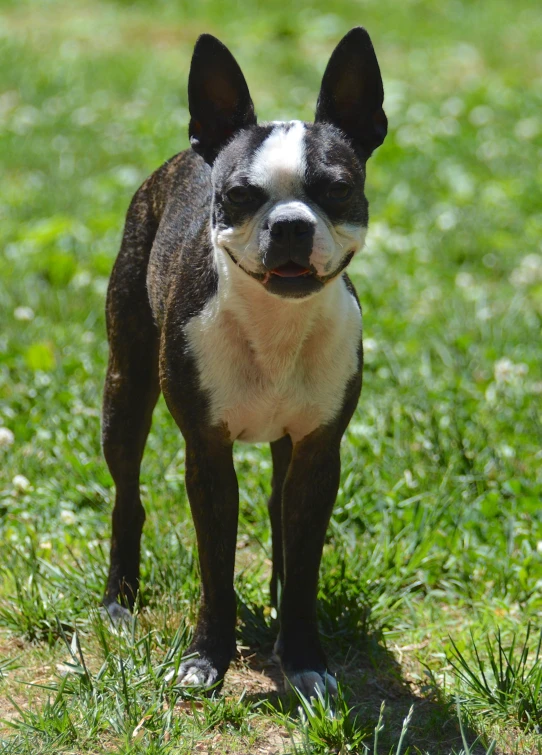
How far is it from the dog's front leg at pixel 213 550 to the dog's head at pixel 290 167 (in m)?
0.59

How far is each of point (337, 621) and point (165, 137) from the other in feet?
19.6

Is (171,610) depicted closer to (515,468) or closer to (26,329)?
(515,468)

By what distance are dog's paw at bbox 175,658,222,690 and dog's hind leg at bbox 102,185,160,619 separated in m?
0.46

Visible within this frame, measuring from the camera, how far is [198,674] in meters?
3.38

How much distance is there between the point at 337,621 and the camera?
3.76 meters

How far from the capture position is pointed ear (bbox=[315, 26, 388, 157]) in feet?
10.8

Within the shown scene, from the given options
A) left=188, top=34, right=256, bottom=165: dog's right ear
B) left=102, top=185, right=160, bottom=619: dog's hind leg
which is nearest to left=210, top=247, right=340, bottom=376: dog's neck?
left=188, top=34, right=256, bottom=165: dog's right ear

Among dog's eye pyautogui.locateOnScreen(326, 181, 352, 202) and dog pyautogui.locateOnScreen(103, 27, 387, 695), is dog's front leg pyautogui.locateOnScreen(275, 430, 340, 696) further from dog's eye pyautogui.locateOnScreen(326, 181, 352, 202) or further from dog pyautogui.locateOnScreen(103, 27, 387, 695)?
dog's eye pyautogui.locateOnScreen(326, 181, 352, 202)

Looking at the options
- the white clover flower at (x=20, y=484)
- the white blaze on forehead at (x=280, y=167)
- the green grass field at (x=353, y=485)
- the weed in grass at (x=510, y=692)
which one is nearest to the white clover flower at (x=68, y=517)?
the green grass field at (x=353, y=485)

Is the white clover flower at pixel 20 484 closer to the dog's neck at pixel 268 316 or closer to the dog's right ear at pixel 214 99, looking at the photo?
the dog's neck at pixel 268 316

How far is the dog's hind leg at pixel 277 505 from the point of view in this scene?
384cm

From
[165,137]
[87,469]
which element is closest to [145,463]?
[87,469]

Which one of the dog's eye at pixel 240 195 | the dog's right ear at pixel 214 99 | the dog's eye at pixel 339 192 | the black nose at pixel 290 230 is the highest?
the dog's right ear at pixel 214 99

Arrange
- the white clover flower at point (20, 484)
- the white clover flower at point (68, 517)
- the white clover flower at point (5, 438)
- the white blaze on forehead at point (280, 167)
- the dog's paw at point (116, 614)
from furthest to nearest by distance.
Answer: the white clover flower at point (5, 438)
the white clover flower at point (20, 484)
the white clover flower at point (68, 517)
the dog's paw at point (116, 614)
the white blaze on forehead at point (280, 167)
